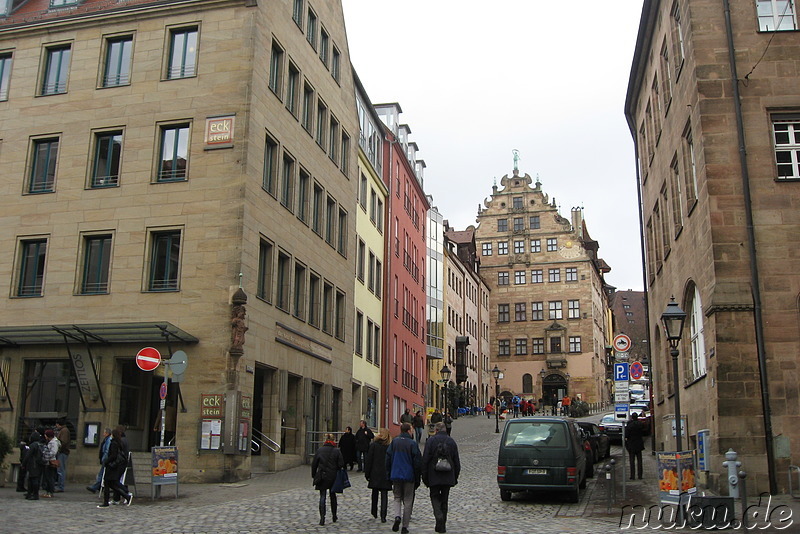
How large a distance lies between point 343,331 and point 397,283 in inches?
504

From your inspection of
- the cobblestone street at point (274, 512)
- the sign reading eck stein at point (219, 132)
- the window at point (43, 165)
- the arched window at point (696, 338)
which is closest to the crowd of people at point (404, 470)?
the cobblestone street at point (274, 512)

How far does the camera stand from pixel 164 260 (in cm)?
2480

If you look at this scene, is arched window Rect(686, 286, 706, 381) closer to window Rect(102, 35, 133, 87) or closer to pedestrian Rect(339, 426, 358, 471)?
pedestrian Rect(339, 426, 358, 471)

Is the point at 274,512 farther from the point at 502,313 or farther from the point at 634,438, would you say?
the point at 502,313

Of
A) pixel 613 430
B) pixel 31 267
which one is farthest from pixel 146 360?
pixel 613 430

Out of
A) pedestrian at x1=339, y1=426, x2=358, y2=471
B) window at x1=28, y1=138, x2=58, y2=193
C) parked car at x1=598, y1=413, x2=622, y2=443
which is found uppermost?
window at x1=28, y1=138, x2=58, y2=193

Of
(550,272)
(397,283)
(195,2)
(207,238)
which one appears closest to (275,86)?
(195,2)

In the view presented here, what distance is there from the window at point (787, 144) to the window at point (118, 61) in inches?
741

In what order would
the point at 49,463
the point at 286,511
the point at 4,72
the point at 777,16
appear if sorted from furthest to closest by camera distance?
the point at 4,72
the point at 777,16
the point at 49,463
the point at 286,511

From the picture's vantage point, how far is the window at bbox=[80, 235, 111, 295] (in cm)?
2506

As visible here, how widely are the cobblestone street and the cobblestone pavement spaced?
0.02m

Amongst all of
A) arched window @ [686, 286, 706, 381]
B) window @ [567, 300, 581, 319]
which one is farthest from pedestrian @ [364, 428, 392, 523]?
window @ [567, 300, 581, 319]

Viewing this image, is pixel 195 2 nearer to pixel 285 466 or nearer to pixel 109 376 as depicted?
pixel 109 376

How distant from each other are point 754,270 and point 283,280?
49.3ft
